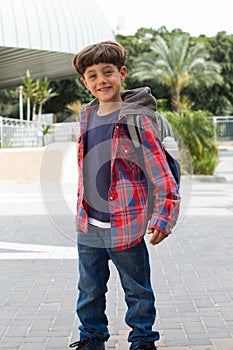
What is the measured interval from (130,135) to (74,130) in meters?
1.04

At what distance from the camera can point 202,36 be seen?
50.5 m

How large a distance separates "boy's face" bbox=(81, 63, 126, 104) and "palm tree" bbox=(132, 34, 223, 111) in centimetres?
3386

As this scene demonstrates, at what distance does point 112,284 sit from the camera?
475 cm

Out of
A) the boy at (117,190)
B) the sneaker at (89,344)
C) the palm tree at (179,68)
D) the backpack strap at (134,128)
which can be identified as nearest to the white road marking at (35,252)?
the sneaker at (89,344)

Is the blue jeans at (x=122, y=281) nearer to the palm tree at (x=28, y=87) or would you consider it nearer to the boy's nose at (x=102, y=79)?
the boy's nose at (x=102, y=79)

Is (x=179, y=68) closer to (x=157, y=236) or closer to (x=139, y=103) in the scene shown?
(x=139, y=103)

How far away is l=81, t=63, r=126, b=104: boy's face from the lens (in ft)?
9.20

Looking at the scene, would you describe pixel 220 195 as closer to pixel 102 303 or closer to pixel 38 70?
pixel 102 303

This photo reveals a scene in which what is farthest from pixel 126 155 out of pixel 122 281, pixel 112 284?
pixel 112 284

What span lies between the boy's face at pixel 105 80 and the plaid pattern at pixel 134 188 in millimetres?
164

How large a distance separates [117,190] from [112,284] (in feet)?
7.13

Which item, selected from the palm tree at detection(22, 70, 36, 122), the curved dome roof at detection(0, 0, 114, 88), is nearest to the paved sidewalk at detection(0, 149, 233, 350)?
the curved dome roof at detection(0, 0, 114, 88)

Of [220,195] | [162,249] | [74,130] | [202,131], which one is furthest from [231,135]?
[74,130]

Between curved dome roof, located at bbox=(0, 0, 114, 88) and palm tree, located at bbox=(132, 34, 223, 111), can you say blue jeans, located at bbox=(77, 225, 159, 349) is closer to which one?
curved dome roof, located at bbox=(0, 0, 114, 88)
